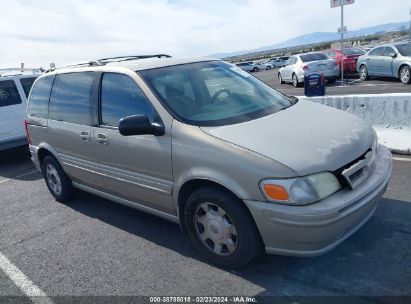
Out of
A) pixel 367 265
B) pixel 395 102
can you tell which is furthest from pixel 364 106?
pixel 367 265

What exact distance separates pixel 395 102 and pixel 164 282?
4.67 m

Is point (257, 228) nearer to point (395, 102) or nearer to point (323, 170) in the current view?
point (323, 170)

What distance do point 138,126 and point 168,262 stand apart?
1.29m

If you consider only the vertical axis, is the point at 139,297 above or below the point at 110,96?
below

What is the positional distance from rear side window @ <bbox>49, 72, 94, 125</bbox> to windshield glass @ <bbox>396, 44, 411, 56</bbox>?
42.6ft

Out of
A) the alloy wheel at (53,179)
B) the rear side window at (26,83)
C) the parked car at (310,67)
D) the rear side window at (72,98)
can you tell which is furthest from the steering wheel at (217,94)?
the parked car at (310,67)

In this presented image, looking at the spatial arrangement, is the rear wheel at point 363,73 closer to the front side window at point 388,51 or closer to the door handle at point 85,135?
the front side window at point 388,51

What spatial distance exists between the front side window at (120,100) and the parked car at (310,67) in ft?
43.8

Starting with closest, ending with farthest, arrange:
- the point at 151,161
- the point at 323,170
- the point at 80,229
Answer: the point at 323,170 < the point at 151,161 < the point at 80,229

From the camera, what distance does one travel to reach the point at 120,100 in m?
3.97

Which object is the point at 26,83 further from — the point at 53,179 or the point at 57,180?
the point at 57,180

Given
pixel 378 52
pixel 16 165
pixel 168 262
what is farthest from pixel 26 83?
pixel 378 52

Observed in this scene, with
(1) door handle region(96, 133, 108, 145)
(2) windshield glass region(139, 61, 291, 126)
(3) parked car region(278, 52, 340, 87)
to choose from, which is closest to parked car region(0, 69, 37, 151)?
(1) door handle region(96, 133, 108, 145)

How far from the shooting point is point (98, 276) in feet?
11.5
